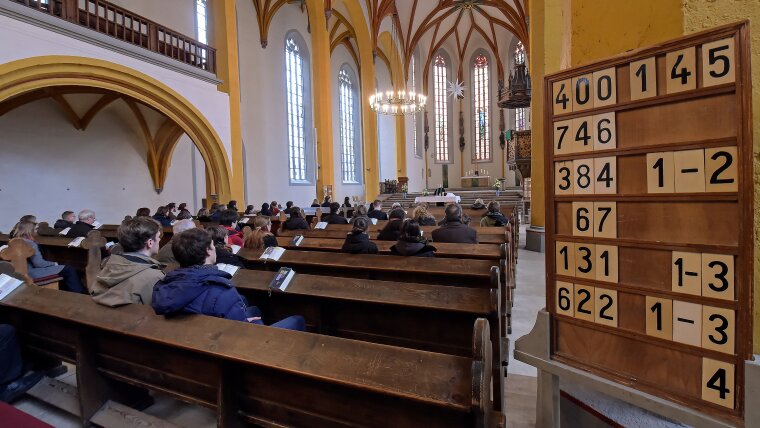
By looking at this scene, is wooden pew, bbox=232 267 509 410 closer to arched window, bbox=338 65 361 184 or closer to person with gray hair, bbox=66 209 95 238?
person with gray hair, bbox=66 209 95 238

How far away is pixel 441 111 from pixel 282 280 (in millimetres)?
22728

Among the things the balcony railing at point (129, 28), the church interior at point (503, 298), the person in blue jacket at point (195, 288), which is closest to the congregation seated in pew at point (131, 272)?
the church interior at point (503, 298)

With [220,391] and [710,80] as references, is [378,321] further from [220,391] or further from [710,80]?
[710,80]

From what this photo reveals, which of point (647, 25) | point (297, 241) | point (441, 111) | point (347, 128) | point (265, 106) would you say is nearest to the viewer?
point (647, 25)

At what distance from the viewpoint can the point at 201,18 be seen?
34.9 ft

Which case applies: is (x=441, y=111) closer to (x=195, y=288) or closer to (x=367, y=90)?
(x=367, y=90)

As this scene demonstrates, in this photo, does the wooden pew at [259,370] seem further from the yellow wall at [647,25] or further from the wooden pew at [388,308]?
the yellow wall at [647,25]

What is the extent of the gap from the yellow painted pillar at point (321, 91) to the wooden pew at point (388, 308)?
9.96 meters

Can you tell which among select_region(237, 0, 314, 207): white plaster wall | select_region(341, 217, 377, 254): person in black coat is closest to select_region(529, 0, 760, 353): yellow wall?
select_region(341, 217, 377, 254): person in black coat

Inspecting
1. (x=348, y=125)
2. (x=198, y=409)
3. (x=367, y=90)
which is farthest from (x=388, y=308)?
(x=348, y=125)

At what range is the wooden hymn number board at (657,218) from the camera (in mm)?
1116

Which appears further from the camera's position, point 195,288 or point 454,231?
point 454,231

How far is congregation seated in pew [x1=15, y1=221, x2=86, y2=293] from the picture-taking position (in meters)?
3.66

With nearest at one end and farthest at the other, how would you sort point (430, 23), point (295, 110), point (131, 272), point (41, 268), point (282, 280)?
point (131, 272) < point (282, 280) < point (41, 268) < point (295, 110) < point (430, 23)
